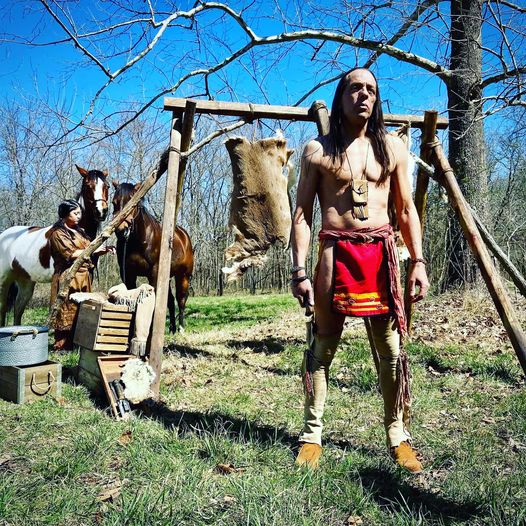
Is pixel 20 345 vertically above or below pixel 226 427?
above

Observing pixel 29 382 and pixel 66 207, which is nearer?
pixel 29 382

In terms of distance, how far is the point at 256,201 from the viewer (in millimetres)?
4660

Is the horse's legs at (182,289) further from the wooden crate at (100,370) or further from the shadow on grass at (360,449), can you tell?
the shadow on grass at (360,449)

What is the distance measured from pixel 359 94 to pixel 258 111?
6.07ft

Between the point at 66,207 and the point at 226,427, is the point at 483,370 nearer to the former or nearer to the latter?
the point at 226,427

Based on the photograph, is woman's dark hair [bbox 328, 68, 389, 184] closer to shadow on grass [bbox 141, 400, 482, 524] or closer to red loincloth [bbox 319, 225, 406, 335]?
red loincloth [bbox 319, 225, 406, 335]

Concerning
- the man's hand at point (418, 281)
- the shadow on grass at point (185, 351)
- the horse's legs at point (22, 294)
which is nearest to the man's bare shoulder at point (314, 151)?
the man's hand at point (418, 281)

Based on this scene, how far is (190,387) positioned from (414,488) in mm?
2532

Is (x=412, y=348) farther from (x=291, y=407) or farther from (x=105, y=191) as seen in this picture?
(x=105, y=191)

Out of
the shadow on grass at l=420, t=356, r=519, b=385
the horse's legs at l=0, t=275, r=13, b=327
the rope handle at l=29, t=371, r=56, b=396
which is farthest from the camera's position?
the horse's legs at l=0, t=275, r=13, b=327

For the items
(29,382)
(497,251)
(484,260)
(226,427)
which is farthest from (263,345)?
(484,260)

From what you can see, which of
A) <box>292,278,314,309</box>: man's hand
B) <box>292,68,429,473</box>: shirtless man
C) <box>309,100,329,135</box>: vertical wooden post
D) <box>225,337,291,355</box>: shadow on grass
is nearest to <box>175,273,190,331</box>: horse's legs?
<box>225,337,291,355</box>: shadow on grass

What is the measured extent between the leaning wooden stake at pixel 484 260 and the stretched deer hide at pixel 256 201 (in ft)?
4.91

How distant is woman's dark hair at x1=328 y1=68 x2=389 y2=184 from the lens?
276cm
